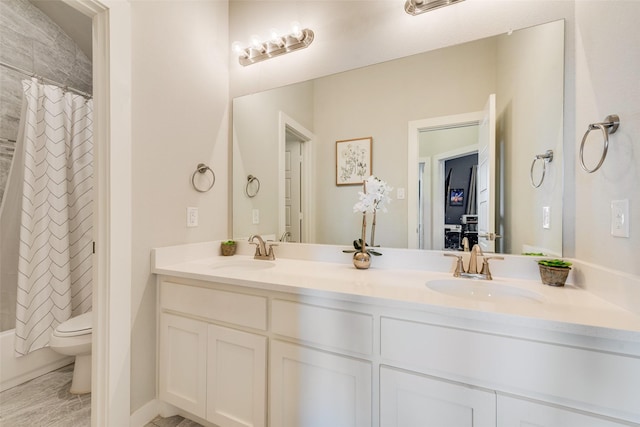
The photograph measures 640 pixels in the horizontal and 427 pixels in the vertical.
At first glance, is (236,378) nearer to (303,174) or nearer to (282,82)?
(303,174)

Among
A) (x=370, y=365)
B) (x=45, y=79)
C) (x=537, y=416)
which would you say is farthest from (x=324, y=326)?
(x=45, y=79)

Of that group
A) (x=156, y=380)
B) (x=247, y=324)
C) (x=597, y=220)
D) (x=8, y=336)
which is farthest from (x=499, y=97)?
Result: (x=8, y=336)

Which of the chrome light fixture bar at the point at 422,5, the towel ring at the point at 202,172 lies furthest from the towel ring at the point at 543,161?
the towel ring at the point at 202,172

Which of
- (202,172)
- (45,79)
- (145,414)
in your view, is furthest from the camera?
(45,79)

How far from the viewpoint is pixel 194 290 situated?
4.45 ft

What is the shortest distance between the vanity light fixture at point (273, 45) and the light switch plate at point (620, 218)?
1.69 m

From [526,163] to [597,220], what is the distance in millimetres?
377

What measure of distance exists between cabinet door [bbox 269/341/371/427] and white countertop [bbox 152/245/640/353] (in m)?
0.25

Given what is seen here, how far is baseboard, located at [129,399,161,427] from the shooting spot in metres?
1.39

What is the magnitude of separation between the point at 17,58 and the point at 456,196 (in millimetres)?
3071

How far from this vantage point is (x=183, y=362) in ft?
4.58

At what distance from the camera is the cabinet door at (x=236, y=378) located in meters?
1.18

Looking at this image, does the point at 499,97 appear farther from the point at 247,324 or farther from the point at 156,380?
the point at 156,380

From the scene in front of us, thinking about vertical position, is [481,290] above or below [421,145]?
below
